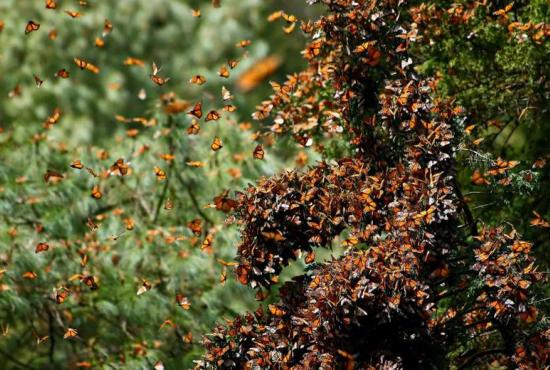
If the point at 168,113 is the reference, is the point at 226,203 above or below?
below

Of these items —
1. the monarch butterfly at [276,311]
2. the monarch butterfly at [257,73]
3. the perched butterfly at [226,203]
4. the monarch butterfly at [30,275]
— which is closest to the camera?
the monarch butterfly at [276,311]

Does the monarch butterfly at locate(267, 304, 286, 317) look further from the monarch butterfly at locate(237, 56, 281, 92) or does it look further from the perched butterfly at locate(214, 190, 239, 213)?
the monarch butterfly at locate(237, 56, 281, 92)

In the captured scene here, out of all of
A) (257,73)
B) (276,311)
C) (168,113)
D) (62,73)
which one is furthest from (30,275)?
(257,73)

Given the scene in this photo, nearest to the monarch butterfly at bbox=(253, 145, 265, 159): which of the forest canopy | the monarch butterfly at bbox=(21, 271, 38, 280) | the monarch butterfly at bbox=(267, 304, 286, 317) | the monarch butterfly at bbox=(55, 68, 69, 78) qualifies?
the forest canopy

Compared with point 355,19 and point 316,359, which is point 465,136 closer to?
point 355,19

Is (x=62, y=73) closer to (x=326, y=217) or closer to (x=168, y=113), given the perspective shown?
(x=168, y=113)

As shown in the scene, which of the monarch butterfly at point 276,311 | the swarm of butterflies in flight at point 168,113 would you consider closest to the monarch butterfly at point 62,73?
the swarm of butterflies in flight at point 168,113

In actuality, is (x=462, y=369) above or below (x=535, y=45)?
below

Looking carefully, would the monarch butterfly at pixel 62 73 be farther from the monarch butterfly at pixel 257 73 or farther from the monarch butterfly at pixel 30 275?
the monarch butterfly at pixel 257 73

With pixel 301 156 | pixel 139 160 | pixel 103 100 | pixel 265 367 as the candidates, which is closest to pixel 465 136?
pixel 265 367
